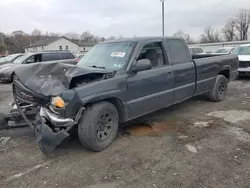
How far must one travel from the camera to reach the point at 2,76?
13.6 m

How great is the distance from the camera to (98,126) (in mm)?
4133

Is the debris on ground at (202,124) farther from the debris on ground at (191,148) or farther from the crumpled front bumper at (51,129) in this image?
the crumpled front bumper at (51,129)

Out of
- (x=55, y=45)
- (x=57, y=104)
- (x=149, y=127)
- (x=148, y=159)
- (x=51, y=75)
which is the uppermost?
(x=55, y=45)

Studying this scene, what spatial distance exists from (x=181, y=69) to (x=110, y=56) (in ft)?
5.59

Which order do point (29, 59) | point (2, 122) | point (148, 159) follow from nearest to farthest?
point (148, 159) → point (2, 122) → point (29, 59)

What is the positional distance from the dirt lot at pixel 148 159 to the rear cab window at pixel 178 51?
138 centimetres

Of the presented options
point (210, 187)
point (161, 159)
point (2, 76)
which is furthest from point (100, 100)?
point (2, 76)

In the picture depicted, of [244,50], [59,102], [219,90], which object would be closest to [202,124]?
[219,90]

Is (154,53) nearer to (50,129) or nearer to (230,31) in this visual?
(50,129)

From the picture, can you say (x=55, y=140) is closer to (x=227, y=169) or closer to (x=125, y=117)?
(x=125, y=117)

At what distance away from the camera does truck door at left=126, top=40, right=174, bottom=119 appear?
15.1ft

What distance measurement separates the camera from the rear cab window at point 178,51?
5.55 meters

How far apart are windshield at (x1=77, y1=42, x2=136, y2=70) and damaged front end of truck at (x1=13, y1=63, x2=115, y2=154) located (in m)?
0.44

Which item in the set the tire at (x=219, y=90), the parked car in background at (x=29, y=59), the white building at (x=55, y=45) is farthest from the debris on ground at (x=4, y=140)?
the white building at (x=55, y=45)
